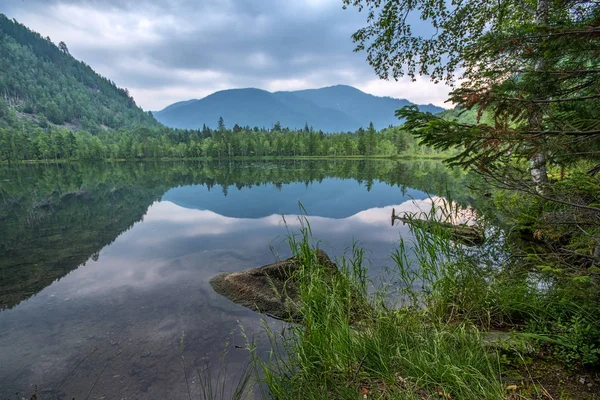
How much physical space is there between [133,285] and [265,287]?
4.89 meters

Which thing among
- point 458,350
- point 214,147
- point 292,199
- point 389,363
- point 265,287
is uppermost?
point 214,147

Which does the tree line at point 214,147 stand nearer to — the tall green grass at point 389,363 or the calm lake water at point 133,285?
the calm lake water at point 133,285

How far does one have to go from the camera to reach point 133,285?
32.5 ft

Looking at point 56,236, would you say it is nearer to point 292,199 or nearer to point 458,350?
point 292,199

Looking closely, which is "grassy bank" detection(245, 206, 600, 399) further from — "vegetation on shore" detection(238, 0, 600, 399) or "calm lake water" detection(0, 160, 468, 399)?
"calm lake water" detection(0, 160, 468, 399)

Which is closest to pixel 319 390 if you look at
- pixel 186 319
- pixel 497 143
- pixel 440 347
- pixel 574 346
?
pixel 440 347

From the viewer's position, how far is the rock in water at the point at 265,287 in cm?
793

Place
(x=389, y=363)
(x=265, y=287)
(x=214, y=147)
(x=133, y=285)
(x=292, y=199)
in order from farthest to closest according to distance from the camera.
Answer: (x=214, y=147), (x=292, y=199), (x=133, y=285), (x=265, y=287), (x=389, y=363)

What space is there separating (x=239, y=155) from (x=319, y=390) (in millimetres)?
139974

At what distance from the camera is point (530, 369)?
12.1 feet

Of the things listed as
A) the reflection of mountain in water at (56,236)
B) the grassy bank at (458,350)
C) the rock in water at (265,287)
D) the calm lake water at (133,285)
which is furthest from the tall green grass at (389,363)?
the reflection of mountain in water at (56,236)

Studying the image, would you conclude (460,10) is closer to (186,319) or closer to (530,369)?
(530,369)

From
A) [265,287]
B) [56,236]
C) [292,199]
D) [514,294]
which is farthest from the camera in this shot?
[292,199]

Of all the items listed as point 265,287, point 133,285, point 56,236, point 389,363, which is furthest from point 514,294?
point 56,236
